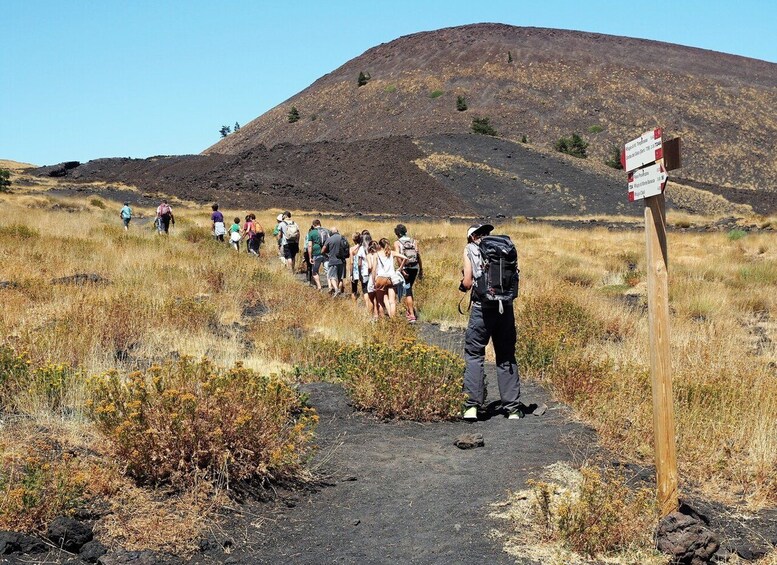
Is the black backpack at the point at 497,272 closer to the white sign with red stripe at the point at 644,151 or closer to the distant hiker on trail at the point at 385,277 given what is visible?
the white sign with red stripe at the point at 644,151

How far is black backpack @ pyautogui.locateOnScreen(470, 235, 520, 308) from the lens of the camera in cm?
721

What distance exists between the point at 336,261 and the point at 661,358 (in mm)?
10873

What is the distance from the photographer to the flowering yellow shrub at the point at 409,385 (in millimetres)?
7270

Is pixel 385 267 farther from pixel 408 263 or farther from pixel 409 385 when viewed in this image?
pixel 409 385

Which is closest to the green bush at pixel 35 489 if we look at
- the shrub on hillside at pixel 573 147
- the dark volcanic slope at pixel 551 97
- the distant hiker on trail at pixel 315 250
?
the distant hiker on trail at pixel 315 250

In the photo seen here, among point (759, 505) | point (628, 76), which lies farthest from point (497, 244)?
point (628, 76)

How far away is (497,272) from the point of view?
7.21 m

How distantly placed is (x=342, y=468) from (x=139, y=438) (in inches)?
59.7

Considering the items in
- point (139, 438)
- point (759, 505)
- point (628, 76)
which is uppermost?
point (628, 76)

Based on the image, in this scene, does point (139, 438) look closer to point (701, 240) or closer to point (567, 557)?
point (567, 557)

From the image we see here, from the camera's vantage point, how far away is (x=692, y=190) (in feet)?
225

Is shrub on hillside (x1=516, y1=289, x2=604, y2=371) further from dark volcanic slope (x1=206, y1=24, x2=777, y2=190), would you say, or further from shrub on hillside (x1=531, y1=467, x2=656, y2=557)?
dark volcanic slope (x1=206, y1=24, x2=777, y2=190)

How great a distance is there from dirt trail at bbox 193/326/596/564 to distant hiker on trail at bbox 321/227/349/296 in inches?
310

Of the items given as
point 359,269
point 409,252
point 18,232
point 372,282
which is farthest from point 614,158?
point 372,282
